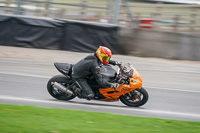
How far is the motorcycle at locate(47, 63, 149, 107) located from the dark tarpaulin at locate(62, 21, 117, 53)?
709 cm

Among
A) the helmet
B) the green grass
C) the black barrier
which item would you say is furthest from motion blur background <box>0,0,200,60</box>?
the green grass

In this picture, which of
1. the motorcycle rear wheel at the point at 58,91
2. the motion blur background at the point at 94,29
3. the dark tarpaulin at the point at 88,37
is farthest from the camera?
the dark tarpaulin at the point at 88,37

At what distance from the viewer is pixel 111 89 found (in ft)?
27.0

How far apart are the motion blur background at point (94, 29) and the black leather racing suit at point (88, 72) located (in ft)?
24.1

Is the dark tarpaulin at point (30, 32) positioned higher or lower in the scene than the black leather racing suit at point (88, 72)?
higher

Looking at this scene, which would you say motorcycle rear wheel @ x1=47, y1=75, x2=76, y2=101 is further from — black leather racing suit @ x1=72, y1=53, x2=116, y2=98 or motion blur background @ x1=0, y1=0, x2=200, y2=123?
motion blur background @ x1=0, y1=0, x2=200, y2=123

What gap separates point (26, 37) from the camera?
606 inches

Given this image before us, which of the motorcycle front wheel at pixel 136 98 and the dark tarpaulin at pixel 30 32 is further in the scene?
the dark tarpaulin at pixel 30 32

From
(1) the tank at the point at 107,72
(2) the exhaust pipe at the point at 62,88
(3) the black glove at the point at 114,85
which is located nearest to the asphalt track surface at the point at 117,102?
(2) the exhaust pipe at the point at 62,88

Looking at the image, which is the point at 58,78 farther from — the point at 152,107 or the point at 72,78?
the point at 152,107

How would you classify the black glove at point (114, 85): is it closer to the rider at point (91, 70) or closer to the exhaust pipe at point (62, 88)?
the rider at point (91, 70)

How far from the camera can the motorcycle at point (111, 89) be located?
8.15 meters

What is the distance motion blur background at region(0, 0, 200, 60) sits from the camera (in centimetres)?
1532

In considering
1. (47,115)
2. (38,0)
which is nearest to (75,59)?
(38,0)
